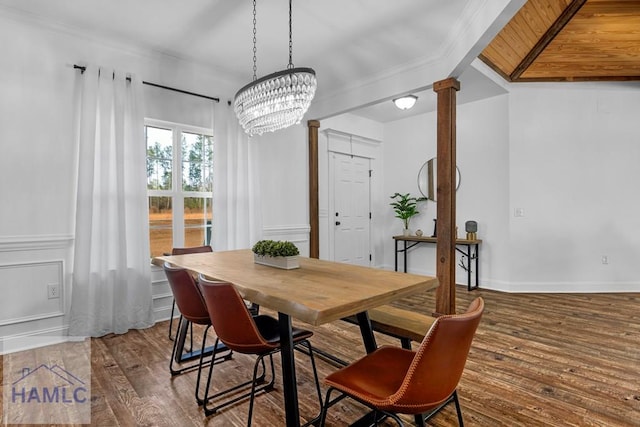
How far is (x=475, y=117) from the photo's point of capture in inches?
199

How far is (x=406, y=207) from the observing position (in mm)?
5695

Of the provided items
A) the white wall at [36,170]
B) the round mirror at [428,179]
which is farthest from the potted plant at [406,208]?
the white wall at [36,170]

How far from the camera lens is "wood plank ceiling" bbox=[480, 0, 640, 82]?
299 centimetres

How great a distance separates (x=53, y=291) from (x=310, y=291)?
2.65m

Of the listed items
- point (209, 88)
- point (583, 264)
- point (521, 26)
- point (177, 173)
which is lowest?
point (583, 264)

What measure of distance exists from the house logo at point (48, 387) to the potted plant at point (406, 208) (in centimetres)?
462

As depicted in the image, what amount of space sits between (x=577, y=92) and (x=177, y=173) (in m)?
5.23

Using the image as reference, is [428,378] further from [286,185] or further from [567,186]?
[567,186]

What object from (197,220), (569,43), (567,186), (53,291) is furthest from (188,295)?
(567,186)

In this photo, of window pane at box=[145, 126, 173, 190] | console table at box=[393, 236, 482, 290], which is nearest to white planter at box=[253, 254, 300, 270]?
window pane at box=[145, 126, 173, 190]

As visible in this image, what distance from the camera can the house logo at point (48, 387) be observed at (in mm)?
2102

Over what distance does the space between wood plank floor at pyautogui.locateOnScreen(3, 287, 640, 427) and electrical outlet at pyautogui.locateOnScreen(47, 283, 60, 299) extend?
0.48 m

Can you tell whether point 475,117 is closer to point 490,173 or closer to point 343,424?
point 490,173

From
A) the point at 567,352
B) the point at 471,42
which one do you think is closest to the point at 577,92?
the point at 471,42
